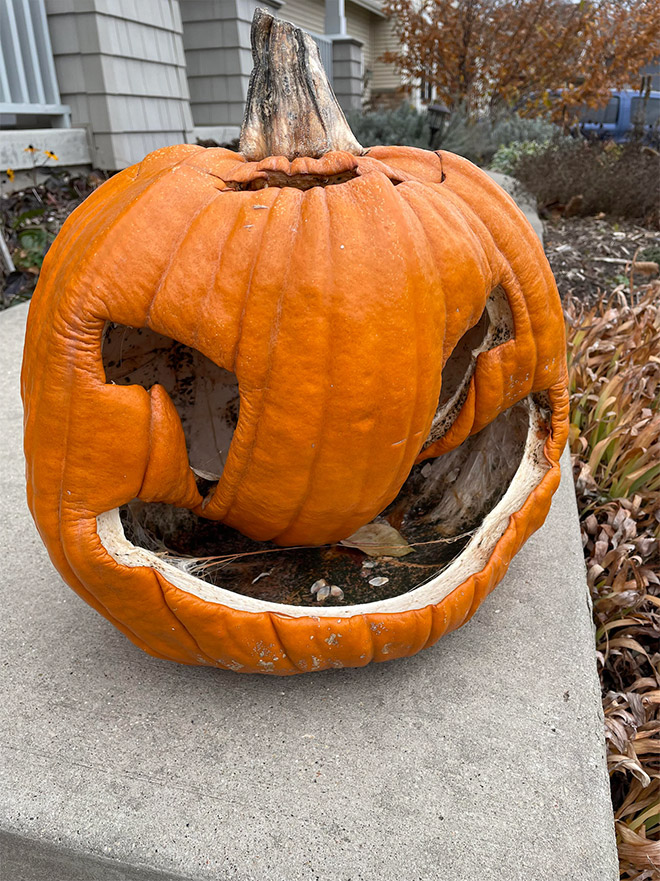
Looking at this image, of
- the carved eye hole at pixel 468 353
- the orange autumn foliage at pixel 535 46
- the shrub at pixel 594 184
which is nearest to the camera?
the carved eye hole at pixel 468 353

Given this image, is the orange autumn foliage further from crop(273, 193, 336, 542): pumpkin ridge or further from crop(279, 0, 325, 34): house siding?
crop(273, 193, 336, 542): pumpkin ridge

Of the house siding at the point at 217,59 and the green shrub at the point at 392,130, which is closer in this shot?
the house siding at the point at 217,59

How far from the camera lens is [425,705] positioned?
4.38 ft

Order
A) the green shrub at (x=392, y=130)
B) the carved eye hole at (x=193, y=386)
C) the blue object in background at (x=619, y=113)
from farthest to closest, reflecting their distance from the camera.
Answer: the blue object in background at (x=619, y=113)
the green shrub at (x=392, y=130)
the carved eye hole at (x=193, y=386)

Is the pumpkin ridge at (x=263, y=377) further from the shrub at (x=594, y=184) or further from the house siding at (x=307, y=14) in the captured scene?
the house siding at (x=307, y=14)

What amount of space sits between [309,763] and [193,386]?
36.1 inches

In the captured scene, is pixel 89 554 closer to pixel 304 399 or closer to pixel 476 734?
pixel 304 399

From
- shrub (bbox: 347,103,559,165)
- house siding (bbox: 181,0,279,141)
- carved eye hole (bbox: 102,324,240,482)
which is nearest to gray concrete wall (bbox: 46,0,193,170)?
house siding (bbox: 181,0,279,141)

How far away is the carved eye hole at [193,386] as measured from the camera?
1533mm

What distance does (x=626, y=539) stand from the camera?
2.17 metres

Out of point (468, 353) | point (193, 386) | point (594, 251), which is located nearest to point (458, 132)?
point (594, 251)

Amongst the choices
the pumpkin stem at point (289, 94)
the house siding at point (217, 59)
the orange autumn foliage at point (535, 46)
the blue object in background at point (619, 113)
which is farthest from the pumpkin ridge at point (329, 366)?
the blue object in background at point (619, 113)

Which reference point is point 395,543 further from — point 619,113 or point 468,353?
point 619,113

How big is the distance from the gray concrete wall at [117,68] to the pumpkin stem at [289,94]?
5042 mm
